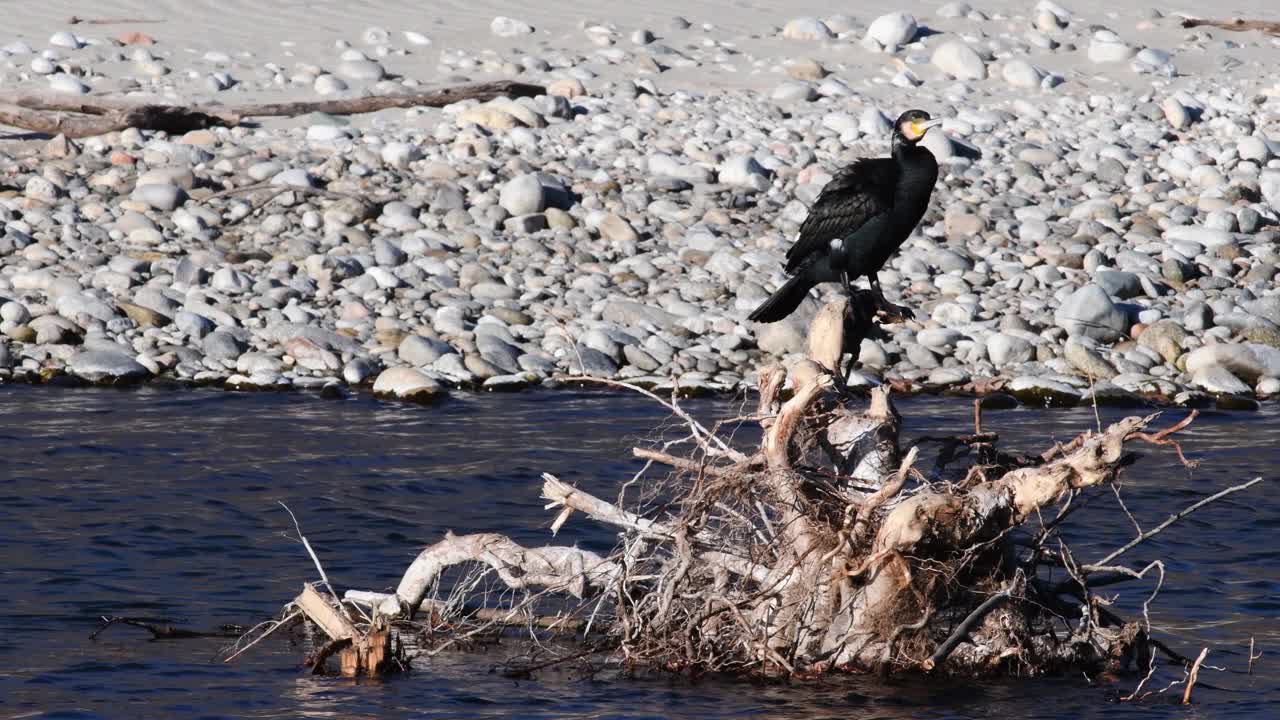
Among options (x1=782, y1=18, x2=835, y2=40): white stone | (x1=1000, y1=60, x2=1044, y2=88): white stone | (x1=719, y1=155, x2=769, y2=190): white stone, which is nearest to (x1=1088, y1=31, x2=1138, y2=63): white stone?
(x1=1000, y1=60, x2=1044, y2=88): white stone

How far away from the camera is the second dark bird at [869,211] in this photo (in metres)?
8.49

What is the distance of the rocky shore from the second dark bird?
3.02m

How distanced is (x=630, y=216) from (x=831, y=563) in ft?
27.5

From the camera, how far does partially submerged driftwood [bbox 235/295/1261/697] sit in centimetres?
597

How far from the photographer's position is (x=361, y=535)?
8625mm

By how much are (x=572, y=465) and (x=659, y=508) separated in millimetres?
3652

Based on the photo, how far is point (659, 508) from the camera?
20.7 ft

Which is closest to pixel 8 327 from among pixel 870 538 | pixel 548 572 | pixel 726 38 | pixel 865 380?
pixel 865 380

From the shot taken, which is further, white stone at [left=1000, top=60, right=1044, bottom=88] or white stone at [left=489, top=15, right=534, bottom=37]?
white stone at [left=489, top=15, right=534, bottom=37]

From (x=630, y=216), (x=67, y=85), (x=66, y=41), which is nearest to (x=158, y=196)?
(x=67, y=85)

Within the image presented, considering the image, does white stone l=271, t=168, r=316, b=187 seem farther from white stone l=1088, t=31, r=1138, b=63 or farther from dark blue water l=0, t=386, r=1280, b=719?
white stone l=1088, t=31, r=1138, b=63

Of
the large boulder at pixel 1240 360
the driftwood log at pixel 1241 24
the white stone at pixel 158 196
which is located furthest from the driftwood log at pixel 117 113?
the driftwood log at pixel 1241 24

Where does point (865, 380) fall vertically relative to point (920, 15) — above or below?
below

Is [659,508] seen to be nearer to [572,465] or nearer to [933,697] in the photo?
[933,697]
